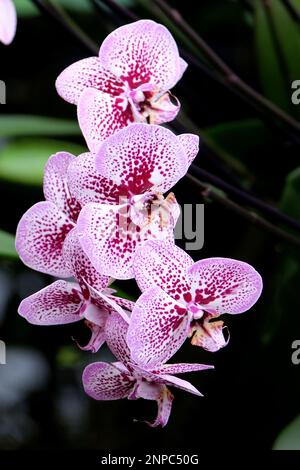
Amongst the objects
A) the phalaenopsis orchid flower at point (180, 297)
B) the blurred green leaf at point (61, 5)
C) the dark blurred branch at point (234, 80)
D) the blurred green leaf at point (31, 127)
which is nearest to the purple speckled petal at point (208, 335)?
the phalaenopsis orchid flower at point (180, 297)

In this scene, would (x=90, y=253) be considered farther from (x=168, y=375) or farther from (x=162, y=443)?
(x=162, y=443)

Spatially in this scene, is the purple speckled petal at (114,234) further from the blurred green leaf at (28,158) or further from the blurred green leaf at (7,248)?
the blurred green leaf at (28,158)

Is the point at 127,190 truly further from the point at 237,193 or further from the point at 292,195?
the point at 292,195

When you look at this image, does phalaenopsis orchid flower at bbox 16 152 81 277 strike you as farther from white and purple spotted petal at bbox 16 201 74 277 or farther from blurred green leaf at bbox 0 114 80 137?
blurred green leaf at bbox 0 114 80 137

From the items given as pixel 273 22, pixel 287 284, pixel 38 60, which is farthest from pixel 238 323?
pixel 38 60

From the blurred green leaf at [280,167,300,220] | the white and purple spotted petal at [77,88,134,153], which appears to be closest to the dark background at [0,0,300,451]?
the blurred green leaf at [280,167,300,220]
